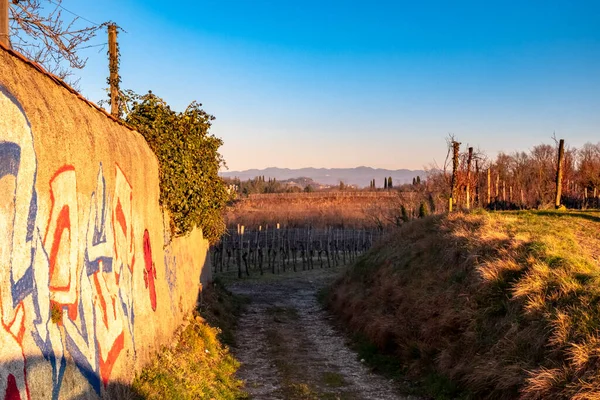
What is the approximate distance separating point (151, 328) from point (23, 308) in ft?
12.7

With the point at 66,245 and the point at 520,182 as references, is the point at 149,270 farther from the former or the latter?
the point at 520,182

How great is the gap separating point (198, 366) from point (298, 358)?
2.39 m

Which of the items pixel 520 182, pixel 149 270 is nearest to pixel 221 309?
pixel 149 270

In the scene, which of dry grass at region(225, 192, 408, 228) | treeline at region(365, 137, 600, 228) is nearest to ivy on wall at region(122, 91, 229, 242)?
treeline at region(365, 137, 600, 228)

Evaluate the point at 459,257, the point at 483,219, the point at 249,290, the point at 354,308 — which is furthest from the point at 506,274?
the point at 249,290

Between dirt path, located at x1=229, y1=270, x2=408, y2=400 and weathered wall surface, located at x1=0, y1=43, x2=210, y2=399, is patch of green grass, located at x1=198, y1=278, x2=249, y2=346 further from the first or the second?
weathered wall surface, located at x1=0, y1=43, x2=210, y2=399

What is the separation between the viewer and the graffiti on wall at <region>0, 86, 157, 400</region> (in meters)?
3.27

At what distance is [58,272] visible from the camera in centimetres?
411

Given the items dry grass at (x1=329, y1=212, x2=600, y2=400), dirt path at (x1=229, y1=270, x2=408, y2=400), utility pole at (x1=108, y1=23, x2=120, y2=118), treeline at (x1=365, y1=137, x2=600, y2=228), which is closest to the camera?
dry grass at (x1=329, y1=212, x2=600, y2=400)

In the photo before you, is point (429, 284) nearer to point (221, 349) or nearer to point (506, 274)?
point (506, 274)

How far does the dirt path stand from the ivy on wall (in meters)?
2.95

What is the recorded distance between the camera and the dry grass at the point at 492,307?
6.23m

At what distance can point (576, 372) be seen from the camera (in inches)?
227

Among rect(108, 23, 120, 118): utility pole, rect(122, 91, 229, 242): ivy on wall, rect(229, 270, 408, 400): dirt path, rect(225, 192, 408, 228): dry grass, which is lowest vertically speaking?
rect(229, 270, 408, 400): dirt path
